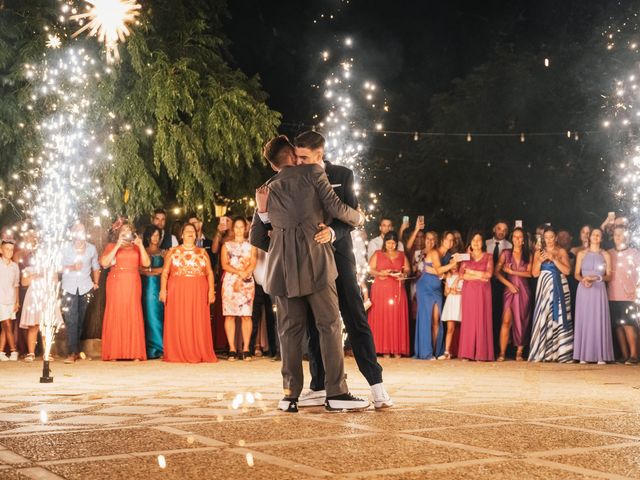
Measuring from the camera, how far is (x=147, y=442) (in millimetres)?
5043

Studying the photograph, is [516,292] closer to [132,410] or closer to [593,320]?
[593,320]

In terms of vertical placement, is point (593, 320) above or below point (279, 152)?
below

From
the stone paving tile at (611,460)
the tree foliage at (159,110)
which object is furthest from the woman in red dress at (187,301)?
the stone paving tile at (611,460)

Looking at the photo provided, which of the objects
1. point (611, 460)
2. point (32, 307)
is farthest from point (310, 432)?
point (32, 307)

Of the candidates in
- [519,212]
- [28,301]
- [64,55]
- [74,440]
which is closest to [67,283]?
[28,301]

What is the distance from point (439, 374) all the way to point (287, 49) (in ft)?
44.9

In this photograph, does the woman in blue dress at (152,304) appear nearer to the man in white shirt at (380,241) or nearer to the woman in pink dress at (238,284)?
the woman in pink dress at (238,284)

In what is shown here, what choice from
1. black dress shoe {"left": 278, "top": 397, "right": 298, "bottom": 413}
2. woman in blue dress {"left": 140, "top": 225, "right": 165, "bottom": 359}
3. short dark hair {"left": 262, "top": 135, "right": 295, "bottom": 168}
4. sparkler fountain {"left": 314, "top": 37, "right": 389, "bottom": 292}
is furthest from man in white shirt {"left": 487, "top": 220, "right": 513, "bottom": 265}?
black dress shoe {"left": 278, "top": 397, "right": 298, "bottom": 413}

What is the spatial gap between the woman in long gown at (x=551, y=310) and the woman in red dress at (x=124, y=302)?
5.60m

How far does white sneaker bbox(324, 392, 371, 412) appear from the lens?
21.7 feet

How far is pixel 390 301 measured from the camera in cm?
1452

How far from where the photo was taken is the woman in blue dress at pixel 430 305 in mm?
14258

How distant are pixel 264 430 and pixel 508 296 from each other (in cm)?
925

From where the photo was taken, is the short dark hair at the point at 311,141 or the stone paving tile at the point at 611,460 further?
the short dark hair at the point at 311,141
